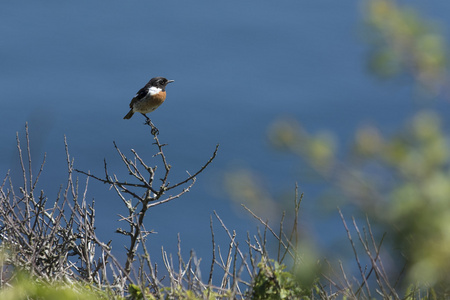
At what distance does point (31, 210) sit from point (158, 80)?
2829 millimetres

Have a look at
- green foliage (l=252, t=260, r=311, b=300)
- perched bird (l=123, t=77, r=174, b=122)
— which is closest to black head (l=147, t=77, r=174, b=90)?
perched bird (l=123, t=77, r=174, b=122)

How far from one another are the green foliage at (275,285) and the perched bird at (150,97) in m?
3.63

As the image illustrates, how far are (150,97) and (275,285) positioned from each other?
3.87 metres

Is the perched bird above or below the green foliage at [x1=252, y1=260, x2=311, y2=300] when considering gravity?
above

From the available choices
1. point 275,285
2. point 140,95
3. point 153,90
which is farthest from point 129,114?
point 275,285

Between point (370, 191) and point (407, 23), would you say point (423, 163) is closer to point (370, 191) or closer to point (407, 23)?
point (370, 191)

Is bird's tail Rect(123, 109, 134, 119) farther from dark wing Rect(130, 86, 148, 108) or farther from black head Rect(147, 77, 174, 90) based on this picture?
black head Rect(147, 77, 174, 90)

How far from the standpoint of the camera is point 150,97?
6719mm

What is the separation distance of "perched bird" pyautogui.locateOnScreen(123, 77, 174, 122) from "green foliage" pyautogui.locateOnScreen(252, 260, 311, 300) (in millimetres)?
3627

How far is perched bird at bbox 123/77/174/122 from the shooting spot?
22.0 feet

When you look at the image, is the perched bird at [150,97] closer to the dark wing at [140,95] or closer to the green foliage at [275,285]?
the dark wing at [140,95]

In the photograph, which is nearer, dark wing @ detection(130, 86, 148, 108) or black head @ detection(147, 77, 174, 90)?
dark wing @ detection(130, 86, 148, 108)

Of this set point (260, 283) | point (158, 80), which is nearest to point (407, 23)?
point (260, 283)

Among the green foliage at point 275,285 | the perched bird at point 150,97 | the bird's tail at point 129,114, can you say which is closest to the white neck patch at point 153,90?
the perched bird at point 150,97
